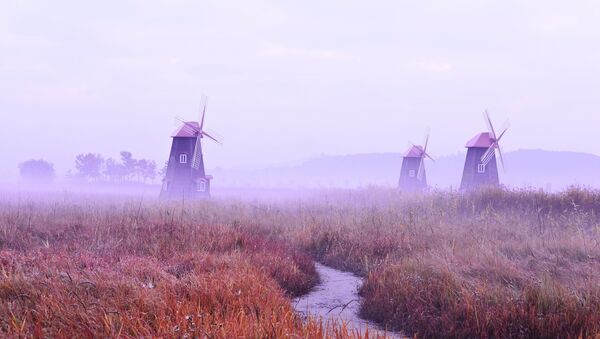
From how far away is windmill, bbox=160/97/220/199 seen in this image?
114 feet

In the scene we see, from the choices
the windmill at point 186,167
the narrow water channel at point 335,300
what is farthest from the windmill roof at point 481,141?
the narrow water channel at point 335,300

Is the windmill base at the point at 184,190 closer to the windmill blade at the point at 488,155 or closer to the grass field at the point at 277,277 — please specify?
the grass field at the point at 277,277

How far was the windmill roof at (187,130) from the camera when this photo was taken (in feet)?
116

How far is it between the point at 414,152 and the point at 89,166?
3029 inches

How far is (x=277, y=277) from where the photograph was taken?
8.23 m

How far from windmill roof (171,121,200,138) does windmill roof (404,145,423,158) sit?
2277cm

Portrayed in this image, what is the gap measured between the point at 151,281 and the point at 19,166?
11722 centimetres

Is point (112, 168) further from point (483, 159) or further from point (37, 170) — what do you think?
point (483, 159)

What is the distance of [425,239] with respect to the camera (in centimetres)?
1135

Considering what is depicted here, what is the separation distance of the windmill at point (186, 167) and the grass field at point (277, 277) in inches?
803

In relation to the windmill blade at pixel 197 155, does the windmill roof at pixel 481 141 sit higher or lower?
higher

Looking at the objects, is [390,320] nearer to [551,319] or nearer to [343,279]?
[551,319]

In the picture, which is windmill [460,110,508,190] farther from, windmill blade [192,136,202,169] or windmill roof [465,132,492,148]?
windmill blade [192,136,202,169]

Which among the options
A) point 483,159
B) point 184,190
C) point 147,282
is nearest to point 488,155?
point 483,159
